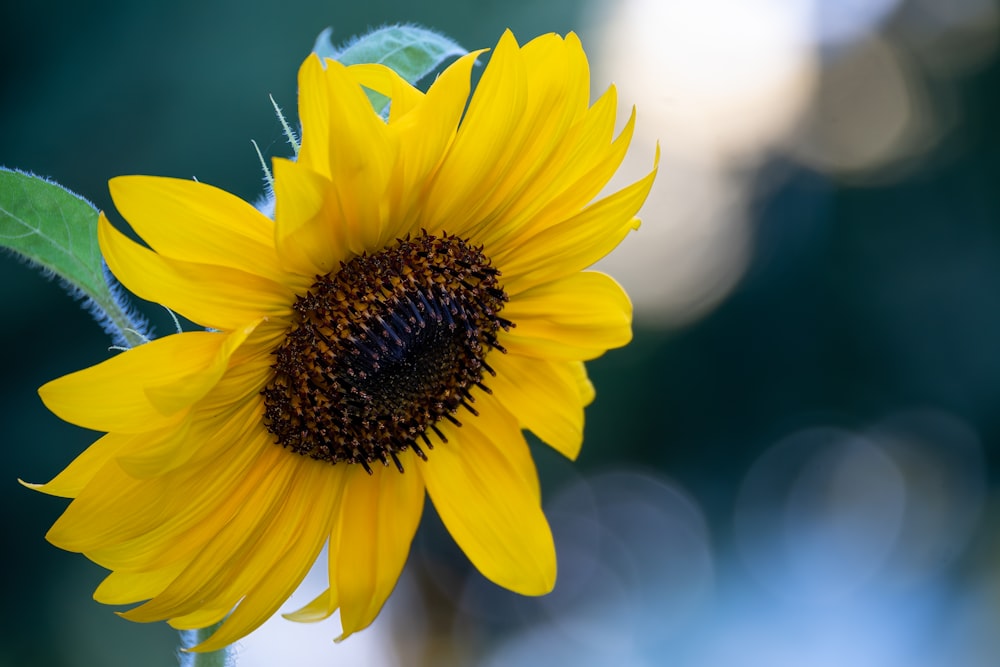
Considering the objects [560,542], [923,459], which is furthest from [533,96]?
[923,459]

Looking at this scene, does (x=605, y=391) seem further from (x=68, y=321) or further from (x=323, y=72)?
(x=323, y=72)

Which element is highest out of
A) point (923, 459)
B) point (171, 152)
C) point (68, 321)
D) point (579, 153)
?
point (579, 153)

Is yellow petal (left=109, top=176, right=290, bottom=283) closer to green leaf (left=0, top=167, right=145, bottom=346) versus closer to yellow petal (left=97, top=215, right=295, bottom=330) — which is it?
yellow petal (left=97, top=215, right=295, bottom=330)

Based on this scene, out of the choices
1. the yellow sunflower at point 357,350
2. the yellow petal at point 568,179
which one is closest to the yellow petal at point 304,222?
the yellow sunflower at point 357,350

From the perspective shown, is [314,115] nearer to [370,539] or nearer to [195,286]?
[195,286]

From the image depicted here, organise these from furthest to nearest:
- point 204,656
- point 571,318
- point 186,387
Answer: point 571,318
point 204,656
point 186,387

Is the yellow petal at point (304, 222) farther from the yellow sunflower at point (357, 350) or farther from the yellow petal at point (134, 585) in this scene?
the yellow petal at point (134, 585)

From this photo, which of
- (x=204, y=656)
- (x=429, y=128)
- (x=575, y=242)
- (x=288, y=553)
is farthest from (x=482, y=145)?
(x=204, y=656)
